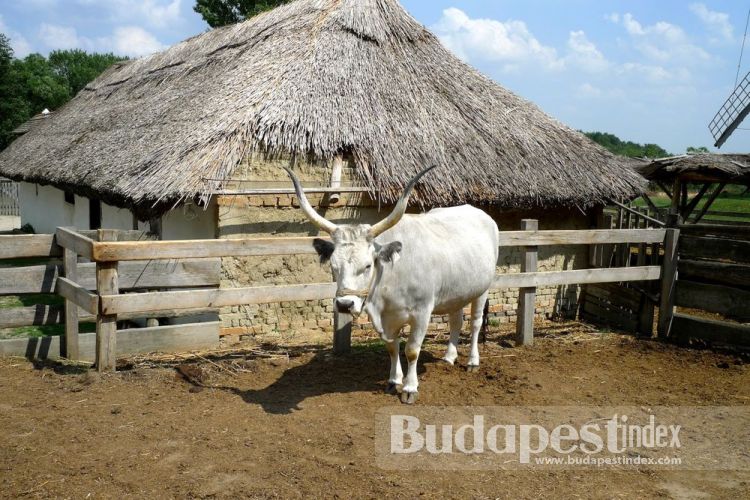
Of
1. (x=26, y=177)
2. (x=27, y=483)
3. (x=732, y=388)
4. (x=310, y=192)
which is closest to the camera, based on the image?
(x=27, y=483)

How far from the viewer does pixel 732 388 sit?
5.77m

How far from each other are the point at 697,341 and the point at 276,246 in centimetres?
503

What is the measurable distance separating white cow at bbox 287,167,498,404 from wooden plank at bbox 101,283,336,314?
41.6 inches

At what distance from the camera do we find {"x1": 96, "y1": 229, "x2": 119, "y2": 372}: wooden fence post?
5293 millimetres

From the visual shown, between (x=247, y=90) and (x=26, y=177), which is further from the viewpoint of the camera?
(x=26, y=177)

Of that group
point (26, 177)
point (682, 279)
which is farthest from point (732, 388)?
point (26, 177)

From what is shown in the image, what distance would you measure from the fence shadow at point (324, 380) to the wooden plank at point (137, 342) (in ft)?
3.39

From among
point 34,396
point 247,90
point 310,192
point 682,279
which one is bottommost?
point 34,396

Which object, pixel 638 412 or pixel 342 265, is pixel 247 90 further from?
pixel 638 412

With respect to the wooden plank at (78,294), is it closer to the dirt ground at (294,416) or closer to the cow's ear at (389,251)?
the dirt ground at (294,416)

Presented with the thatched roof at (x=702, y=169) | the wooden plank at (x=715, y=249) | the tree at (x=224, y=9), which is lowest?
the wooden plank at (x=715, y=249)

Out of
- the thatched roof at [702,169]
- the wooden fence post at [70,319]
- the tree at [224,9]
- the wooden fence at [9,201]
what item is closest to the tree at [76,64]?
the wooden fence at [9,201]

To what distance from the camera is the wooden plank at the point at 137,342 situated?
5746 millimetres

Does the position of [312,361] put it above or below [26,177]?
below
